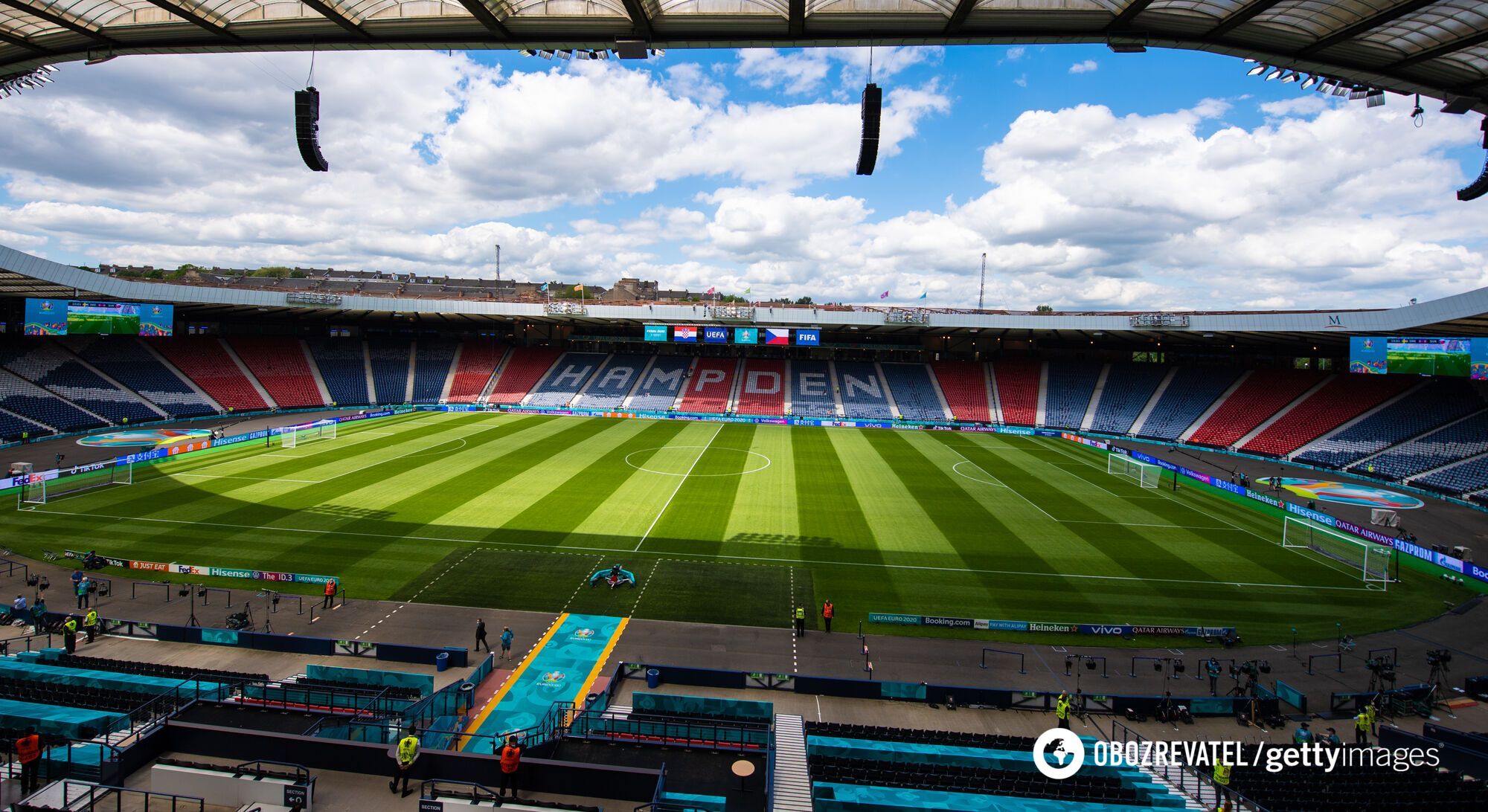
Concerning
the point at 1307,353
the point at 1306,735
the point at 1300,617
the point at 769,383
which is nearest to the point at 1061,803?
the point at 1306,735

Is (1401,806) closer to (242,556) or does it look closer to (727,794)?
(727,794)

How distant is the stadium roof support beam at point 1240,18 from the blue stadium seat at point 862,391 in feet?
174

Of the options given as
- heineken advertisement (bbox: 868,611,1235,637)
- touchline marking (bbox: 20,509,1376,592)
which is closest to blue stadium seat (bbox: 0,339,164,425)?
touchline marking (bbox: 20,509,1376,592)

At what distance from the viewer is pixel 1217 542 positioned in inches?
1152

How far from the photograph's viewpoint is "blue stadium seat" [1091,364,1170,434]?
2275 inches

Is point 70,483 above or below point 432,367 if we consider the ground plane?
below

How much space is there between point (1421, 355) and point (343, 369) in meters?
82.9

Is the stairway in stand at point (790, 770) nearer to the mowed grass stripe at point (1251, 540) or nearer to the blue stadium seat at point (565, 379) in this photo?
the mowed grass stripe at point (1251, 540)

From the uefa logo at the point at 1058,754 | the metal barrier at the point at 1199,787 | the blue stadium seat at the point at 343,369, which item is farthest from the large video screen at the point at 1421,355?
the blue stadium seat at the point at 343,369

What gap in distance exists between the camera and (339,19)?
31.3ft

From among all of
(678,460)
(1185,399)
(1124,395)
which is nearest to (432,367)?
(678,460)

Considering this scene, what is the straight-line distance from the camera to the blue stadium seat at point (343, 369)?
61.8 m

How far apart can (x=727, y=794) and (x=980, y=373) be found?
63.4 m

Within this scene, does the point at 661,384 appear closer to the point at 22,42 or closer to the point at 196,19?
the point at 22,42
